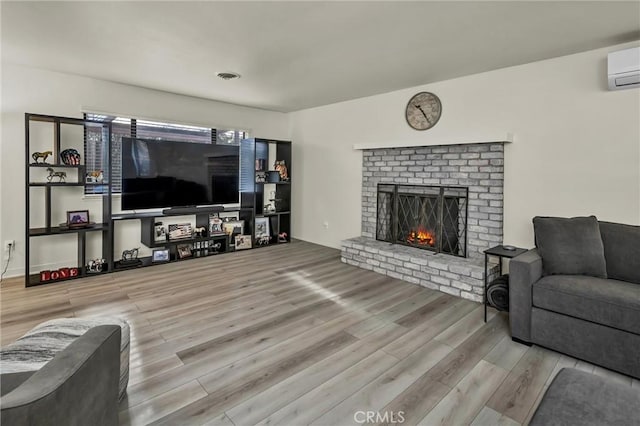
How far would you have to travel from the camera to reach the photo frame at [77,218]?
388cm

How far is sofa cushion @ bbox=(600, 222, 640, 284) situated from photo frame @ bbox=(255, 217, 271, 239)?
14.6 ft

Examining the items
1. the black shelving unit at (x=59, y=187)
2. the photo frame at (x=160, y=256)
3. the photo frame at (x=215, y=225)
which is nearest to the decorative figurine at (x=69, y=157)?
the black shelving unit at (x=59, y=187)

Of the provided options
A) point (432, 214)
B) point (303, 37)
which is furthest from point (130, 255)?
point (432, 214)

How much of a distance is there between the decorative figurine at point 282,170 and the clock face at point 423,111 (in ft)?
7.63

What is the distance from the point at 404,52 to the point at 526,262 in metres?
2.10

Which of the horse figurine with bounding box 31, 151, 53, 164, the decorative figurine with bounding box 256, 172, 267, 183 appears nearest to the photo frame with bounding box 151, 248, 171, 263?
the horse figurine with bounding box 31, 151, 53, 164

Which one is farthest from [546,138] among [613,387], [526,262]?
[613,387]

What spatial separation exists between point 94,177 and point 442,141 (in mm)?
4197

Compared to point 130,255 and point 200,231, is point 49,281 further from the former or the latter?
point 200,231

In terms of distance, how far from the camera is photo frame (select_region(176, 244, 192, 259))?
471cm

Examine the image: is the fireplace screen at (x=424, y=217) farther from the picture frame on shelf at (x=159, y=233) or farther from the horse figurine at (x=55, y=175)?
the horse figurine at (x=55, y=175)

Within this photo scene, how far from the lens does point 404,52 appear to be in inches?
121

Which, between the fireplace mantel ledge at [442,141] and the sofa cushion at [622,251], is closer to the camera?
the sofa cushion at [622,251]

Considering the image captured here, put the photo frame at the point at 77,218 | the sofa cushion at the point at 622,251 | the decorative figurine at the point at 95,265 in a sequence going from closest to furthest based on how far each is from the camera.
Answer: the sofa cushion at the point at 622,251 < the photo frame at the point at 77,218 < the decorative figurine at the point at 95,265
